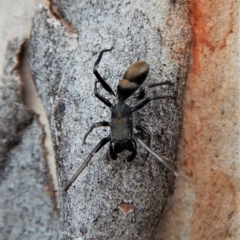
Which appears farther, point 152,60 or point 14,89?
point 14,89

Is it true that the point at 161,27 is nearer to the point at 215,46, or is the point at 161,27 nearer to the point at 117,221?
the point at 215,46

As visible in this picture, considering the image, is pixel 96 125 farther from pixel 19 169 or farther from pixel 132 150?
pixel 19 169

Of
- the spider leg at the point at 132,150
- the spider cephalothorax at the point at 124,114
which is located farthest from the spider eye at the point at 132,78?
the spider leg at the point at 132,150

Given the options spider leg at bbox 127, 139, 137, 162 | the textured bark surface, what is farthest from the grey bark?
the textured bark surface

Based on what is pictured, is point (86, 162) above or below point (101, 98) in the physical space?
below

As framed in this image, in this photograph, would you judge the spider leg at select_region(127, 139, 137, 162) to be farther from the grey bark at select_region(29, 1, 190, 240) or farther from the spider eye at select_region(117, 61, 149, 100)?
the spider eye at select_region(117, 61, 149, 100)

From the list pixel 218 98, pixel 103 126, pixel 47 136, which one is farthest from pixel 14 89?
pixel 218 98

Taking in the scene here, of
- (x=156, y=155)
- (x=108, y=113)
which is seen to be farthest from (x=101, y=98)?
(x=156, y=155)
